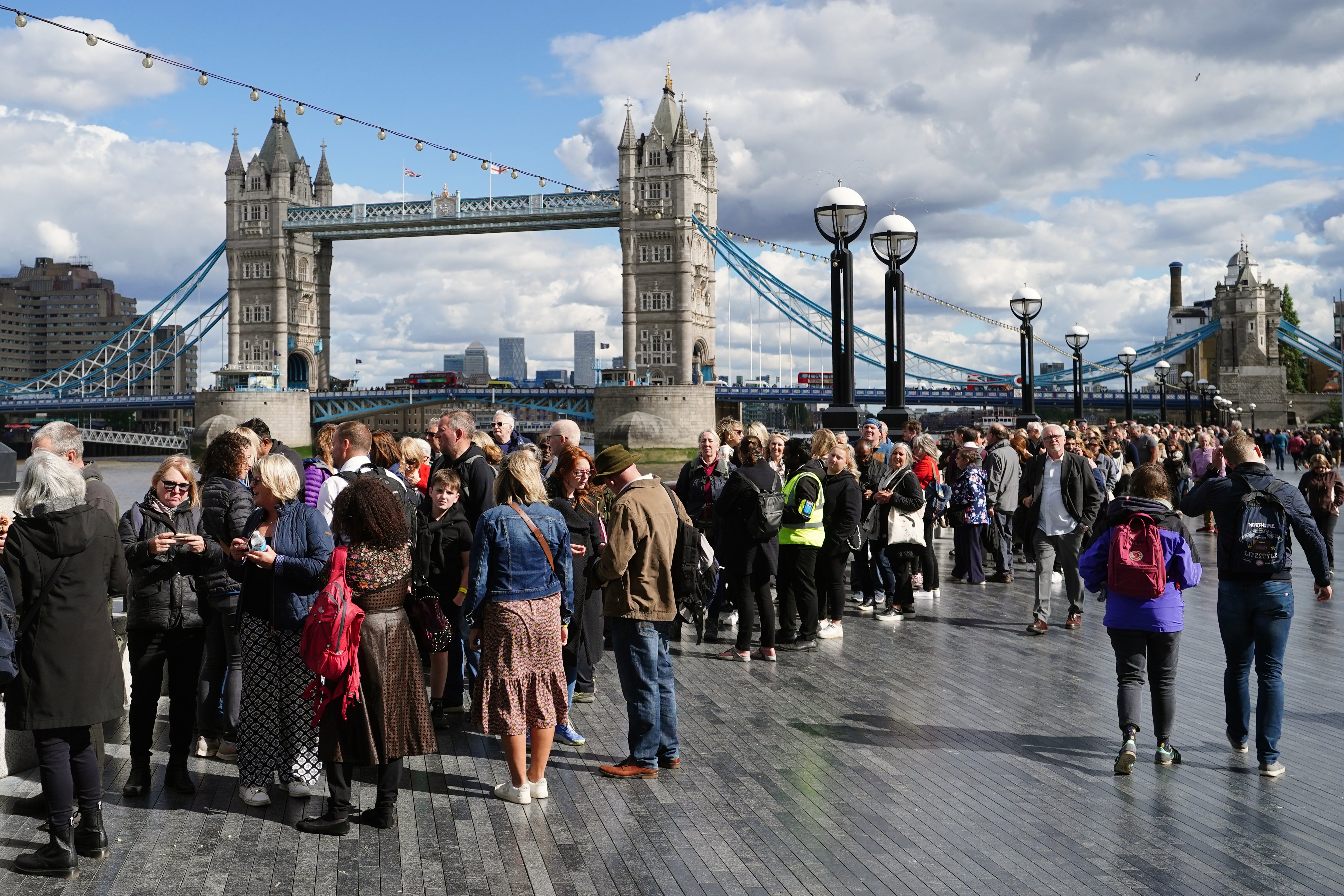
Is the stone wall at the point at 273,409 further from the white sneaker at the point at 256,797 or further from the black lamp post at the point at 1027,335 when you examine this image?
the white sneaker at the point at 256,797

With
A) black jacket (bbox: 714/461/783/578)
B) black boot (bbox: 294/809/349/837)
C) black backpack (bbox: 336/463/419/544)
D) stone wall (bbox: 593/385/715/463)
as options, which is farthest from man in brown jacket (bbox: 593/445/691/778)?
stone wall (bbox: 593/385/715/463)

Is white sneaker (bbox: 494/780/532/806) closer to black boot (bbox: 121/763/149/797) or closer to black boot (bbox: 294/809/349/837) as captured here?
black boot (bbox: 294/809/349/837)

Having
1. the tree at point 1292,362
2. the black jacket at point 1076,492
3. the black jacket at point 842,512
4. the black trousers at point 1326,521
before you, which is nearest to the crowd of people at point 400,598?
the black jacket at point 842,512

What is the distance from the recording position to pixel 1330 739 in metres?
5.69

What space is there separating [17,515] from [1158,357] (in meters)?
72.8

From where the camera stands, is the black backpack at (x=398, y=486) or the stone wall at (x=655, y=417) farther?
the stone wall at (x=655, y=417)

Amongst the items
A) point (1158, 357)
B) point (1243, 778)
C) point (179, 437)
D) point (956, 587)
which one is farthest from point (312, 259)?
point (1243, 778)

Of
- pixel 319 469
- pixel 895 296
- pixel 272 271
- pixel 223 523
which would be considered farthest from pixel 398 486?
pixel 272 271

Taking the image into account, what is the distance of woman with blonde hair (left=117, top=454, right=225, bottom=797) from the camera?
4984mm

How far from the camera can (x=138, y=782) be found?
498cm

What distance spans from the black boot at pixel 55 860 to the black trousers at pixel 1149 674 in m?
4.25

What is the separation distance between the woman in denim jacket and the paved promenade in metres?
0.28

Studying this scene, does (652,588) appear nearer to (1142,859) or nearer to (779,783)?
(779,783)

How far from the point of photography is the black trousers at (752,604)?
7547 millimetres
